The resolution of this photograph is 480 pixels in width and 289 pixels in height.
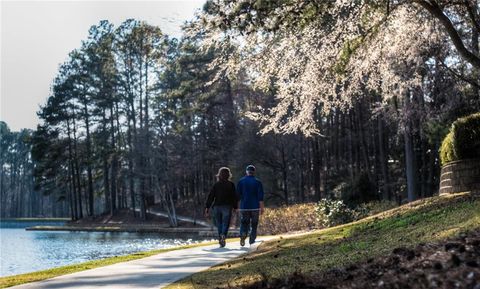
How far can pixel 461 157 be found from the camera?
15703 millimetres

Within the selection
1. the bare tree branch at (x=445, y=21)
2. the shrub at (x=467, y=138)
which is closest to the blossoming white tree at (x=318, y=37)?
the bare tree branch at (x=445, y=21)

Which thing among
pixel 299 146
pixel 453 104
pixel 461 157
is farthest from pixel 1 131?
pixel 461 157

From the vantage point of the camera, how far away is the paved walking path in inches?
343

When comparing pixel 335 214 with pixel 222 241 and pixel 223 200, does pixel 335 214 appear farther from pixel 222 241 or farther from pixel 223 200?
pixel 223 200

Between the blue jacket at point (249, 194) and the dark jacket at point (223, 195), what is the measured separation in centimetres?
20

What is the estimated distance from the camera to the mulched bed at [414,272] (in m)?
4.71

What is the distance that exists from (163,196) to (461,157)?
37.1 meters

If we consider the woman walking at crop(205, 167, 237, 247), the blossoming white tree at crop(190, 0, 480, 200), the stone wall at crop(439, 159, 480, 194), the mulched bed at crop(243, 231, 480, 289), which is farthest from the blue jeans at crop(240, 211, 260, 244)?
the mulched bed at crop(243, 231, 480, 289)

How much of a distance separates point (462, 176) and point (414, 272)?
11.2 m

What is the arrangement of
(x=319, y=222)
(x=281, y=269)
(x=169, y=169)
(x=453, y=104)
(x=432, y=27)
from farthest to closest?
(x=169, y=169) → (x=453, y=104) → (x=319, y=222) → (x=432, y=27) → (x=281, y=269)

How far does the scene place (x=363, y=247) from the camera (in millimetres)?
9312

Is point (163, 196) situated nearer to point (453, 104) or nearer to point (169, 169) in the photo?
point (169, 169)

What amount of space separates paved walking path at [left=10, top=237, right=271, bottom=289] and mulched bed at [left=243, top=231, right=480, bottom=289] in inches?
122

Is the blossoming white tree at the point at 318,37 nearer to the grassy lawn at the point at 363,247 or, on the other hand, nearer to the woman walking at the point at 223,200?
the woman walking at the point at 223,200
